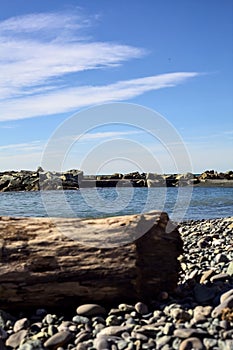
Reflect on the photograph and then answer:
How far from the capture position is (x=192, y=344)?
4.49 m

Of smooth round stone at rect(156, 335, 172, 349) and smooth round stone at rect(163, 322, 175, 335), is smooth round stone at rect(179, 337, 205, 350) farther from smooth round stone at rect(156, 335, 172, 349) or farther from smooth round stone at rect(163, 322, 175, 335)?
smooth round stone at rect(163, 322, 175, 335)

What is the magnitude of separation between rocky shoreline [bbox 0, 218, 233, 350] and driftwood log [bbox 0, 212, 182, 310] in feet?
0.51

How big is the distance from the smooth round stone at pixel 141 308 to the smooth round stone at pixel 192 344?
90cm

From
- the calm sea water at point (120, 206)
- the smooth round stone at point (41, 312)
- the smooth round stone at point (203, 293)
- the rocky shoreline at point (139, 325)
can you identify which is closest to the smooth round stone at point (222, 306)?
the rocky shoreline at point (139, 325)

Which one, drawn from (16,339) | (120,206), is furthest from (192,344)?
(120,206)

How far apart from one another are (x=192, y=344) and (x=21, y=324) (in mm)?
1993

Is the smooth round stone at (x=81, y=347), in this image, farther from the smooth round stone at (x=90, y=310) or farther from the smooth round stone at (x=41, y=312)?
the smooth round stone at (x=41, y=312)

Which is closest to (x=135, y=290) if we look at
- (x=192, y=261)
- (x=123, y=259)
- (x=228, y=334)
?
(x=123, y=259)

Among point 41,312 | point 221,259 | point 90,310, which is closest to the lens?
point 90,310

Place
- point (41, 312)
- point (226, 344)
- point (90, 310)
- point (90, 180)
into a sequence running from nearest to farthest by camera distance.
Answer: point (226, 344), point (90, 310), point (41, 312), point (90, 180)

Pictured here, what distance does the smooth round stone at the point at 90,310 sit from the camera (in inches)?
212

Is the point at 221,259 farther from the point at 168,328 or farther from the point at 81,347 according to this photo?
the point at 81,347

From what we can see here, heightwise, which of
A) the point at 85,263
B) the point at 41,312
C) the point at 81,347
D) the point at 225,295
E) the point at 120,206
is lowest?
the point at 81,347

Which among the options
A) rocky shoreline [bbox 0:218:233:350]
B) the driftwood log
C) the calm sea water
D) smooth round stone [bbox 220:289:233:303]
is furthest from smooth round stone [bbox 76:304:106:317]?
the calm sea water
